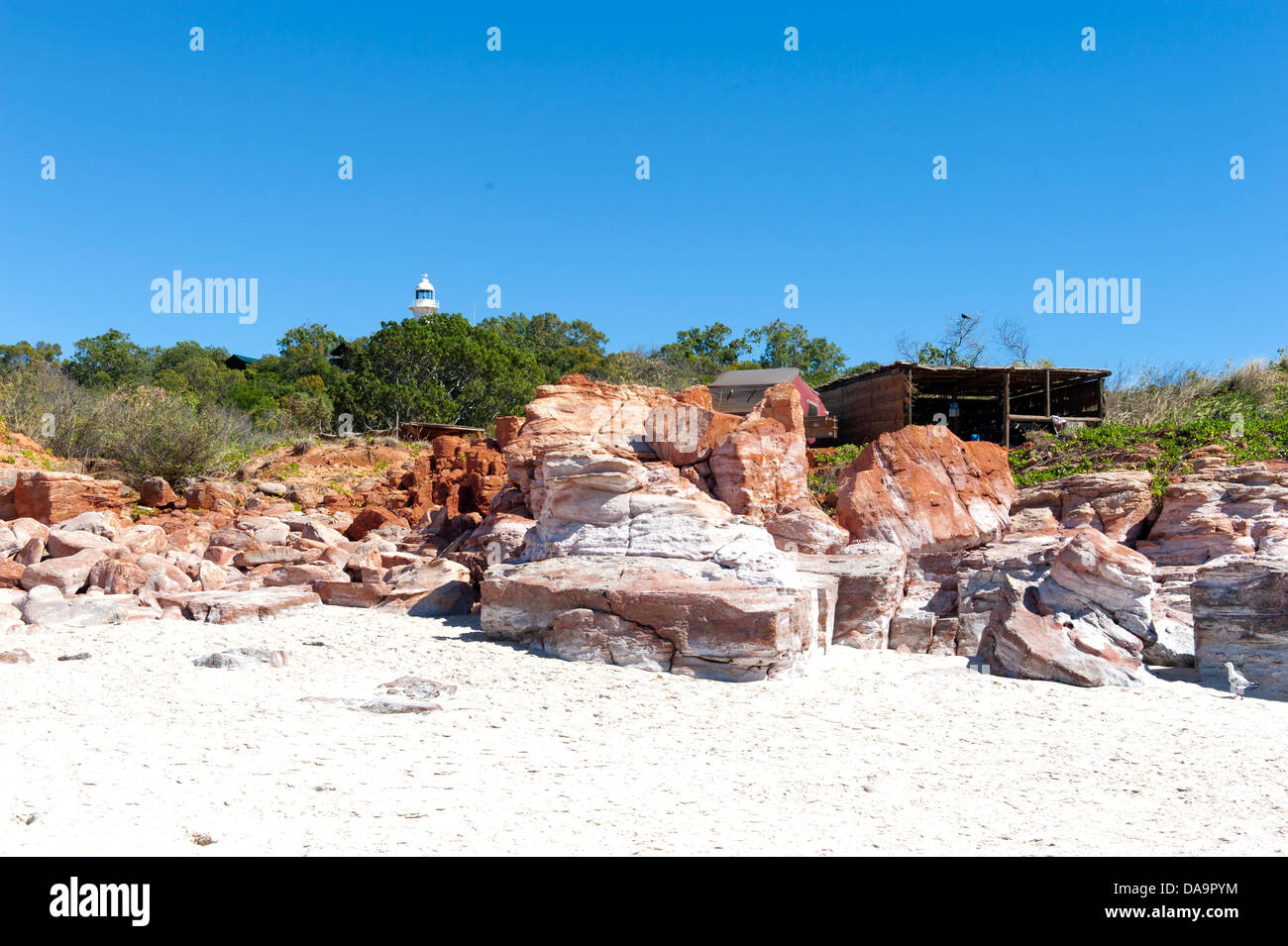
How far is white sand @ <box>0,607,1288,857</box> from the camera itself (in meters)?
3.40

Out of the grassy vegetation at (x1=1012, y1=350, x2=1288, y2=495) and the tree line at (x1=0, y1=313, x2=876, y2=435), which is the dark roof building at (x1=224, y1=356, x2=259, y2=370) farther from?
the grassy vegetation at (x1=1012, y1=350, x2=1288, y2=495)

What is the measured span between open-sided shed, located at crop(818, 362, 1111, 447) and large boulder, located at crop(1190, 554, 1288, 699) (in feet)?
30.3

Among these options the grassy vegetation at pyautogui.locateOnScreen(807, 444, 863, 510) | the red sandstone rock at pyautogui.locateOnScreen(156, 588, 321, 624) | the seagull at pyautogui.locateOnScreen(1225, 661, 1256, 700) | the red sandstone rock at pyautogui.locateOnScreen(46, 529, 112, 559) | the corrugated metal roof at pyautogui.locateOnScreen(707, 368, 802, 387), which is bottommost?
the seagull at pyautogui.locateOnScreen(1225, 661, 1256, 700)

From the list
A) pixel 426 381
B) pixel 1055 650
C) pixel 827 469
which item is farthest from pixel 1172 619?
pixel 426 381

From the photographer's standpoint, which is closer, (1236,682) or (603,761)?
(603,761)

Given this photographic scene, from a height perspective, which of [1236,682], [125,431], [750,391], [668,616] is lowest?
[1236,682]

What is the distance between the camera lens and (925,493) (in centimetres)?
942

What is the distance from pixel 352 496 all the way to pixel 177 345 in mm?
44097

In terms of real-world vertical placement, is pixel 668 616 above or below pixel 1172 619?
above

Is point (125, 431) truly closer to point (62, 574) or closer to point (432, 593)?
point (62, 574)

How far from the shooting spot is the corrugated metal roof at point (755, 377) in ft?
71.6

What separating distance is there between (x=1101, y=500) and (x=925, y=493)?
7.93 feet

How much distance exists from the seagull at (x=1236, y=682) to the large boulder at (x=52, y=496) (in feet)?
41.2

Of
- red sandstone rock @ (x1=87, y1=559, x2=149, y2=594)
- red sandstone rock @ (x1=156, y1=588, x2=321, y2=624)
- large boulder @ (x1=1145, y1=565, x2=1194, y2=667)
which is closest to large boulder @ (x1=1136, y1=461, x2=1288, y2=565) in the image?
large boulder @ (x1=1145, y1=565, x2=1194, y2=667)
